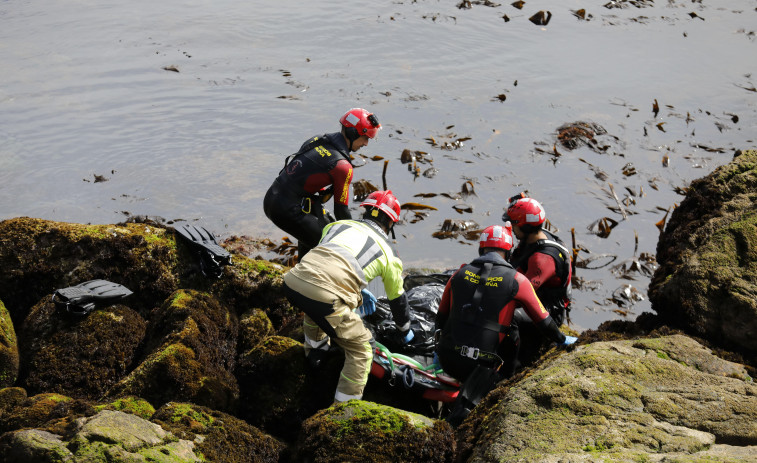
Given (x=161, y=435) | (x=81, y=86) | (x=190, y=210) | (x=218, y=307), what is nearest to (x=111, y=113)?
(x=81, y=86)

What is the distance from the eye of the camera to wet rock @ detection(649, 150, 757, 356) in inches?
215

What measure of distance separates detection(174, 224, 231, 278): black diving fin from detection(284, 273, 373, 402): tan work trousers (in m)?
1.66

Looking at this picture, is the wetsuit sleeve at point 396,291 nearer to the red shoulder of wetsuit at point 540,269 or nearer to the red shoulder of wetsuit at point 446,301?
the red shoulder of wetsuit at point 446,301

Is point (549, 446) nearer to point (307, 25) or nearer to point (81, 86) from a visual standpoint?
point (81, 86)

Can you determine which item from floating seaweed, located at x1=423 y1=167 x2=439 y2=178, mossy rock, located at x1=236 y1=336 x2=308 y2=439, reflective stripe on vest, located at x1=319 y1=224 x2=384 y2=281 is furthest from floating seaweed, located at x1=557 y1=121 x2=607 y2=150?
mossy rock, located at x1=236 y1=336 x2=308 y2=439

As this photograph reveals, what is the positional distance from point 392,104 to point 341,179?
6151 mm

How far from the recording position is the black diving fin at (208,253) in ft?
23.2

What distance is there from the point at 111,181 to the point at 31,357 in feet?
19.7

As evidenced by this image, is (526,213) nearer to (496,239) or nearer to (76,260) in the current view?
(496,239)

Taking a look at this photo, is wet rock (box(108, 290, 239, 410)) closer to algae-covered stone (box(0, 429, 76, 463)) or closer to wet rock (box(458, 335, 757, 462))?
algae-covered stone (box(0, 429, 76, 463))

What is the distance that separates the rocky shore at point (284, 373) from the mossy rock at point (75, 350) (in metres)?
0.01

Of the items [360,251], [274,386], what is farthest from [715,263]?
[274,386]

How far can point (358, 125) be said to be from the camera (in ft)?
25.6

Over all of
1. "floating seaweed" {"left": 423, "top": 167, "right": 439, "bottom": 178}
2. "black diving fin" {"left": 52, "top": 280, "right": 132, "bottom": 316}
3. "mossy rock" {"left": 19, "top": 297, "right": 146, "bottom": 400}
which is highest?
"black diving fin" {"left": 52, "top": 280, "right": 132, "bottom": 316}
